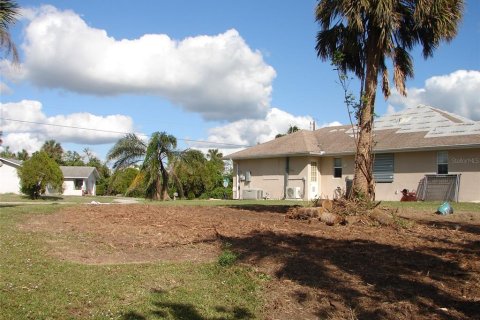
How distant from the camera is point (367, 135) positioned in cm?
1291

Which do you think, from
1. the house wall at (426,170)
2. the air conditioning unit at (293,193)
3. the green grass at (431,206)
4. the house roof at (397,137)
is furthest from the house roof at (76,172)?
the green grass at (431,206)

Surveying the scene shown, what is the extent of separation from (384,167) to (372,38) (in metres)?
14.2

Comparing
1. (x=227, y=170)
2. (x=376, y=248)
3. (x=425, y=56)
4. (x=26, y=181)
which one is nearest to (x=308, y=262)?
(x=376, y=248)

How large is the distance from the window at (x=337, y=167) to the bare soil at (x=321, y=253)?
16095 mm

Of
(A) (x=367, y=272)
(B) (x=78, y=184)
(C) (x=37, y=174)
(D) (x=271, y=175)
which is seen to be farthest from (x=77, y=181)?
(A) (x=367, y=272)

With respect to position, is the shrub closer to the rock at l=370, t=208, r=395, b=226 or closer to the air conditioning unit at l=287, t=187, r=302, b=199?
the rock at l=370, t=208, r=395, b=226

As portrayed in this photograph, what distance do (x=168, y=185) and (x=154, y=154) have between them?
2167 millimetres

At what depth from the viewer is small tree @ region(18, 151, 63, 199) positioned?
3105cm

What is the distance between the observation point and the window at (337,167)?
29.2m

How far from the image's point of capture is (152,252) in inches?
327

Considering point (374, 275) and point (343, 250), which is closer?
point (374, 275)

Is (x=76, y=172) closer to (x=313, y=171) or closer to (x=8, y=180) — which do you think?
(x=8, y=180)

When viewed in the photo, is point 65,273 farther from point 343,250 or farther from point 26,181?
point 26,181

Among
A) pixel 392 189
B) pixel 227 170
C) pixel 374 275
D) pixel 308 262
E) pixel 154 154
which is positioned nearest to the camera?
pixel 374 275
